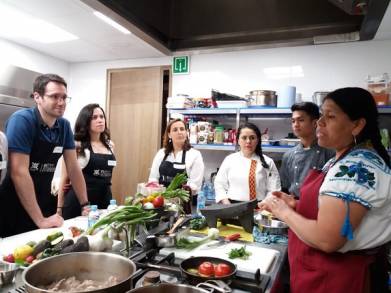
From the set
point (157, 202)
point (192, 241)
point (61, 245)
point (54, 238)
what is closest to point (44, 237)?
point (54, 238)

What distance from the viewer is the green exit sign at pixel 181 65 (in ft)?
14.3

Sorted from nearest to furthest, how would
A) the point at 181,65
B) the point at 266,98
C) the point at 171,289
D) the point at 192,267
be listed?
the point at 171,289, the point at 192,267, the point at 266,98, the point at 181,65

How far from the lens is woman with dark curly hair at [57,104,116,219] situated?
8.59 ft

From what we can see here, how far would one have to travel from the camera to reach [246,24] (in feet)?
5.14

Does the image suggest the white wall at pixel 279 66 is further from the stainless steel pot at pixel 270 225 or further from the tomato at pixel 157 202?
the tomato at pixel 157 202

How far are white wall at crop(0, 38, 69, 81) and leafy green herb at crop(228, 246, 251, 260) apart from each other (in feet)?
12.7

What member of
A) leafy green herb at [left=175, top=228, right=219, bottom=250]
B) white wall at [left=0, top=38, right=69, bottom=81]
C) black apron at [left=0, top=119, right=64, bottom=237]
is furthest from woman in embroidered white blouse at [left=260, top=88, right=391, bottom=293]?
white wall at [left=0, top=38, right=69, bottom=81]

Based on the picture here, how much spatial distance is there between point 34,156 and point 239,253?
142 cm

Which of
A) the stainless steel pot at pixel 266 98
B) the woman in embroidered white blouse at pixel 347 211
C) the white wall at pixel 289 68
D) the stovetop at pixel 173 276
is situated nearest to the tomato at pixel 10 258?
the stovetop at pixel 173 276

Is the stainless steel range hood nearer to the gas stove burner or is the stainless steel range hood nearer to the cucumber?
the cucumber

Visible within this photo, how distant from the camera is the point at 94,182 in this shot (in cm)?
269

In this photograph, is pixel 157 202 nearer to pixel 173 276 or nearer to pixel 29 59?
pixel 173 276

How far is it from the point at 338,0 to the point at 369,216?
30.5 inches

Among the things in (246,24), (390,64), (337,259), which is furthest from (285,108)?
(337,259)
